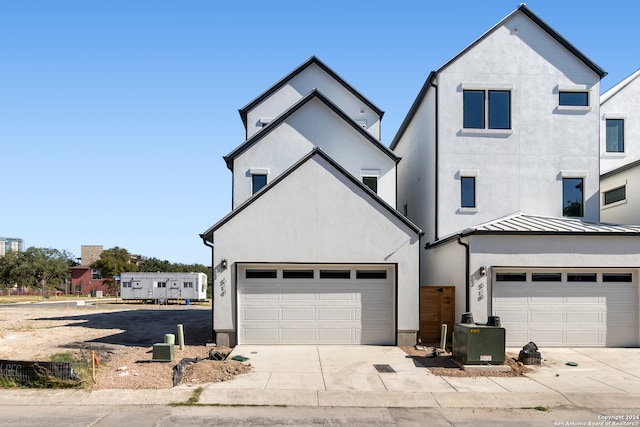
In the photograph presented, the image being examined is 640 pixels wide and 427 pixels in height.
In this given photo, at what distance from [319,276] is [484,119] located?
9453mm

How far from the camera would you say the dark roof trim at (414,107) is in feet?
64.6

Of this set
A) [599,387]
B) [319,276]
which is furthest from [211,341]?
[599,387]

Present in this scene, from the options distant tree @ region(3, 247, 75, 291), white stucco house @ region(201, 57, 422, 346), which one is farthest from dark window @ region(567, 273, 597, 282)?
distant tree @ region(3, 247, 75, 291)

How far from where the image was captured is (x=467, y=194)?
64.1 feet

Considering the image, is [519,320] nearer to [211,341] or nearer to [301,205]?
[301,205]

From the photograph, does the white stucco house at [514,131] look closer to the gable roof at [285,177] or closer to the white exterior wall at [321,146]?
the white exterior wall at [321,146]

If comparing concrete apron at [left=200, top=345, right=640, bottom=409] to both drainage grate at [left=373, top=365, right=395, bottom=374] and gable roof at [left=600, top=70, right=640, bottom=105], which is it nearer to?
drainage grate at [left=373, top=365, right=395, bottom=374]

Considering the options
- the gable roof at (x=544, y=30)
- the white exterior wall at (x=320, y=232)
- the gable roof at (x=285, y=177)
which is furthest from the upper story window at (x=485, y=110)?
the white exterior wall at (x=320, y=232)

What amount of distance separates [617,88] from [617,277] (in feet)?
36.2

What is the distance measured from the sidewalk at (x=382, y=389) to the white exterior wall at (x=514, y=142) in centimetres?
726

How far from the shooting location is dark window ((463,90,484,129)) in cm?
1956

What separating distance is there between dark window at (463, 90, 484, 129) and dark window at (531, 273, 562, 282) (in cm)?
649

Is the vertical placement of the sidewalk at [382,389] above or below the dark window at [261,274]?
below

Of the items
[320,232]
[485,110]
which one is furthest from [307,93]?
[320,232]
